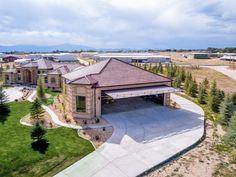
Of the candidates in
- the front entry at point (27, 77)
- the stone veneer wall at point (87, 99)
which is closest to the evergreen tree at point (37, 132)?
the stone veneer wall at point (87, 99)

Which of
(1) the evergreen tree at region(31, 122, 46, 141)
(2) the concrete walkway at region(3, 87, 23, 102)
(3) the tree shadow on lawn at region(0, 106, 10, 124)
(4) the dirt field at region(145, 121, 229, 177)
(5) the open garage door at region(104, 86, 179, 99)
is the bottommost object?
(4) the dirt field at region(145, 121, 229, 177)

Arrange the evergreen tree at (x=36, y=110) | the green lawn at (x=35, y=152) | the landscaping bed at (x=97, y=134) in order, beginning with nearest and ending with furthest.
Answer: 1. the green lawn at (x=35, y=152)
2. the landscaping bed at (x=97, y=134)
3. the evergreen tree at (x=36, y=110)

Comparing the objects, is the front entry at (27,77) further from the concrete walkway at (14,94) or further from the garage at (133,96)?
the garage at (133,96)

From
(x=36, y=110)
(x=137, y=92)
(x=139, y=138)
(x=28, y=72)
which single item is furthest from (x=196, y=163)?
(x=28, y=72)

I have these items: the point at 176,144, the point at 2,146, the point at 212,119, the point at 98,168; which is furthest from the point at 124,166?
the point at 212,119

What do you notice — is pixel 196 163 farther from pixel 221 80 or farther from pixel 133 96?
pixel 221 80

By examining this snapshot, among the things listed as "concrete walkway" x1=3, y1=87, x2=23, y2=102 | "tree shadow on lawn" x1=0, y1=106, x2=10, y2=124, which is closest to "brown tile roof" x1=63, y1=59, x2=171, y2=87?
"tree shadow on lawn" x1=0, y1=106, x2=10, y2=124

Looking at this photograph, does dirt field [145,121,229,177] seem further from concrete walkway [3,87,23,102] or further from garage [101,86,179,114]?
concrete walkway [3,87,23,102]
